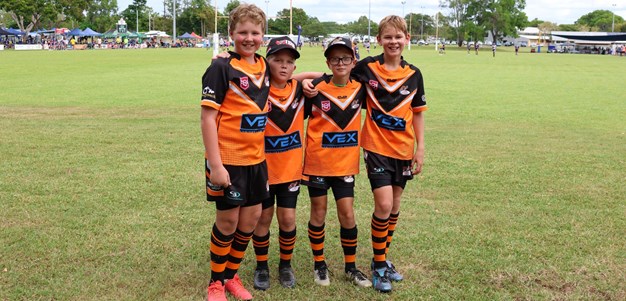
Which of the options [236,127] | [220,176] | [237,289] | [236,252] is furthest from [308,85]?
[237,289]

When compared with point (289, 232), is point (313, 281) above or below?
below

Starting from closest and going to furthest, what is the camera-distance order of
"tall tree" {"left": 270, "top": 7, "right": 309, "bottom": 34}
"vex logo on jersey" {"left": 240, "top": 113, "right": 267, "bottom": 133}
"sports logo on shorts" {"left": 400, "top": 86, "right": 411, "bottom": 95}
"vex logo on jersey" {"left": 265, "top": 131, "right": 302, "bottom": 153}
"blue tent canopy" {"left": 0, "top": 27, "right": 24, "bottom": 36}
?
"vex logo on jersey" {"left": 240, "top": 113, "right": 267, "bottom": 133}, "vex logo on jersey" {"left": 265, "top": 131, "right": 302, "bottom": 153}, "sports logo on shorts" {"left": 400, "top": 86, "right": 411, "bottom": 95}, "blue tent canopy" {"left": 0, "top": 27, "right": 24, "bottom": 36}, "tall tree" {"left": 270, "top": 7, "right": 309, "bottom": 34}

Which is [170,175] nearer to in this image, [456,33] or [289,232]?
[289,232]

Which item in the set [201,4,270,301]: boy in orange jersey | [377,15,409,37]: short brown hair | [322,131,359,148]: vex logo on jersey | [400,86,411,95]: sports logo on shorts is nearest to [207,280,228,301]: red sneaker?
[201,4,270,301]: boy in orange jersey

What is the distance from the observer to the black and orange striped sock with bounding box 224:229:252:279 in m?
3.94

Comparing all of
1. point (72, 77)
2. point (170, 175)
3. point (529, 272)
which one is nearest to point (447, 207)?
point (529, 272)

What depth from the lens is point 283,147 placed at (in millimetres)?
3922

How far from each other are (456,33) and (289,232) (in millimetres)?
106327

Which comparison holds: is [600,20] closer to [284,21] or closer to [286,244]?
[284,21]

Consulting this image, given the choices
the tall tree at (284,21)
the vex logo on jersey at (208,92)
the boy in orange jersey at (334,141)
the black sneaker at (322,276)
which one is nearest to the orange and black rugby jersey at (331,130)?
the boy in orange jersey at (334,141)

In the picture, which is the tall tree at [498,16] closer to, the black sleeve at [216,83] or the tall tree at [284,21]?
the tall tree at [284,21]

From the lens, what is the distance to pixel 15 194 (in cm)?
617

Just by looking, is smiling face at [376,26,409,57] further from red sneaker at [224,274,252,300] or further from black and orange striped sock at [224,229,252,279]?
red sneaker at [224,274,252,300]

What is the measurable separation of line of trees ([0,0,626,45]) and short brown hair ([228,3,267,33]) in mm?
58648
